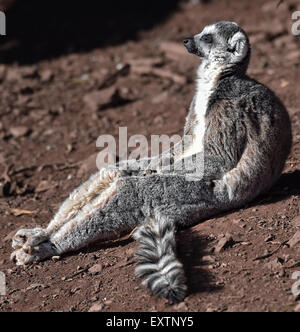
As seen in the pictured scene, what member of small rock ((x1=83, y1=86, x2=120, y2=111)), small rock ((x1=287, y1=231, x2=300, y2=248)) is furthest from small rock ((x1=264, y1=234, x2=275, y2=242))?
small rock ((x1=83, y1=86, x2=120, y2=111))

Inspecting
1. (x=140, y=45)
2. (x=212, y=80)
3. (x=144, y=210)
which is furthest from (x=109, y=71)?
(x=144, y=210)

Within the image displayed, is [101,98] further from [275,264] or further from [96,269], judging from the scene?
[275,264]

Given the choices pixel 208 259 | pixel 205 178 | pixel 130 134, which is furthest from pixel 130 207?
pixel 130 134

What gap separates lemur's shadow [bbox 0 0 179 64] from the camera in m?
14.2

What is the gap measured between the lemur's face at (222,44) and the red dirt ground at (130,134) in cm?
159

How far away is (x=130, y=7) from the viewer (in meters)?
15.9

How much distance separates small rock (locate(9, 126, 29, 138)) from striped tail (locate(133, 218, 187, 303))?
544 cm

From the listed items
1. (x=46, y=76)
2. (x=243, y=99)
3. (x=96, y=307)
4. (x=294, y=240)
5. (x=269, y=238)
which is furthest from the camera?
(x=46, y=76)

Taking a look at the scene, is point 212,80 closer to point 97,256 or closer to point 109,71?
point 97,256

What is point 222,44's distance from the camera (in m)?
6.86

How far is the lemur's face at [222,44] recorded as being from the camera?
6.74 meters

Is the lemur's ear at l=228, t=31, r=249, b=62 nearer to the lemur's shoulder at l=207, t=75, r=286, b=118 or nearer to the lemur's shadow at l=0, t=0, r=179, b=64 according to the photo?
the lemur's shoulder at l=207, t=75, r=286, b=118

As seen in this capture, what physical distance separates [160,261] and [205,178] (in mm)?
1300

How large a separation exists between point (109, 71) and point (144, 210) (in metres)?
6.89
